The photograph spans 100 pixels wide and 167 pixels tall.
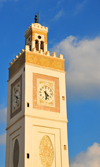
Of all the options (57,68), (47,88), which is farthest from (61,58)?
(47,88)

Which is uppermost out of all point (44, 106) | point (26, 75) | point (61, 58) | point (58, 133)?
point (61, 58)

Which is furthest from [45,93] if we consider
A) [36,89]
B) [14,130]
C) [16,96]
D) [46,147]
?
[46,147]

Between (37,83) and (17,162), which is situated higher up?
(37,83)

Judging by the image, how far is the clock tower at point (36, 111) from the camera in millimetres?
31078

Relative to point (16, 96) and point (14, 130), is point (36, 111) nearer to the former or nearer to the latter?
point (14, 130)

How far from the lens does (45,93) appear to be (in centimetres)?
3316

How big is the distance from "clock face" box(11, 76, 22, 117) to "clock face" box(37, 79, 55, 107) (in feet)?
5.44

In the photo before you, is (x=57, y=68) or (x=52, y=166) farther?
(x=57, y=68)

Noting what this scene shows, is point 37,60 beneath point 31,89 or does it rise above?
above

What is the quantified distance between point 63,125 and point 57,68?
16.9 feet

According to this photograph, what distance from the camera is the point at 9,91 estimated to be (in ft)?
117

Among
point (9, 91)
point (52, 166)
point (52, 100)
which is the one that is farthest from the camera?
point (9, 91)

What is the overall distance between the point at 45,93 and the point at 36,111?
1.95 metres

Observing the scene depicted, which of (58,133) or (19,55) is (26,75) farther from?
(58,133)
